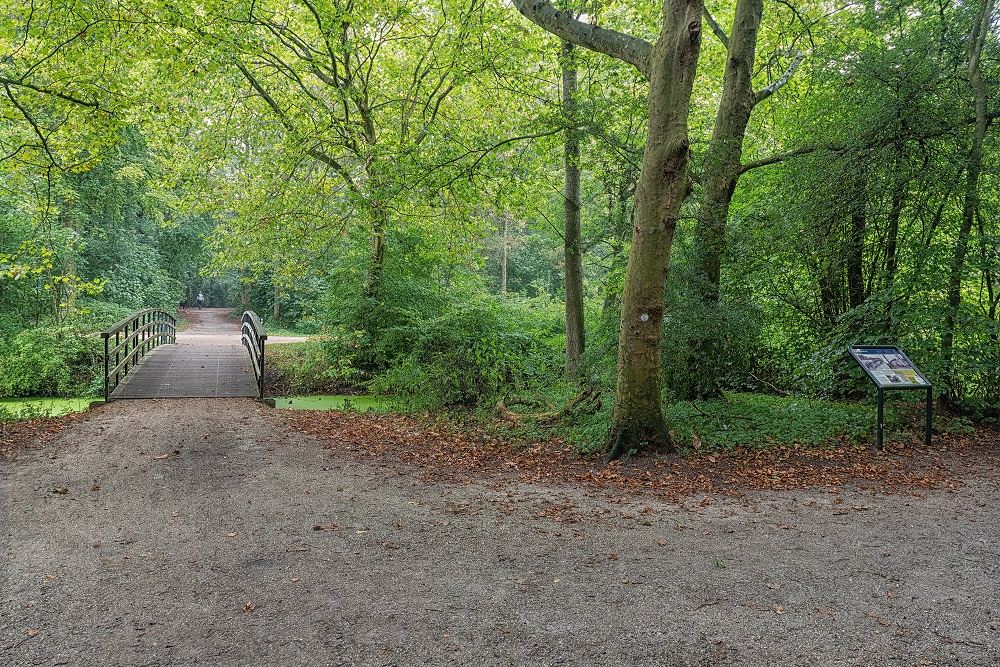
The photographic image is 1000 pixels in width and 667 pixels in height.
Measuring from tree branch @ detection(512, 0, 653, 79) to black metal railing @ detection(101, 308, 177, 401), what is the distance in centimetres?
901

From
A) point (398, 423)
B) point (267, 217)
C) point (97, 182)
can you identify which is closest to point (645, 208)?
point (398, 423)

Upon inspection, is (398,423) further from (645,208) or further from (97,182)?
(97,182)

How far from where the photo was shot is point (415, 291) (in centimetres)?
1409

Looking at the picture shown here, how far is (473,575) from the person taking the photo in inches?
145

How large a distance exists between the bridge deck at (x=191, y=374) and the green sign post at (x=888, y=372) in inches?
401

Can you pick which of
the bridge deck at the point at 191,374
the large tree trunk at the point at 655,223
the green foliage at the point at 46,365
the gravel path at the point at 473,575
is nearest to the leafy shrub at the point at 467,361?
the bridge deck at the point at 191,374

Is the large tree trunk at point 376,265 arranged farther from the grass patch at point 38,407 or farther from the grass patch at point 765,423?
the grass patch at point 765,423

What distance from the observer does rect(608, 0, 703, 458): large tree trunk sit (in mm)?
6227

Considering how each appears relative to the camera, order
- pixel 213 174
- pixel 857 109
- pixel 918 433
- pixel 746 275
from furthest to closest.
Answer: pixel 213 174
pixel 746 275
pixel 857 109
pixel 918 433

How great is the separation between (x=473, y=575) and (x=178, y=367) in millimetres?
12272

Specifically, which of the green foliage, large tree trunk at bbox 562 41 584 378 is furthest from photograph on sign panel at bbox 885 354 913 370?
the green foliage

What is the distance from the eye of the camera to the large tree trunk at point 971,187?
7555 millimetres

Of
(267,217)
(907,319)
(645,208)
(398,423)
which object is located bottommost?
(398,423)

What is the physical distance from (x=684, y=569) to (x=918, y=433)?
5.57 meters
